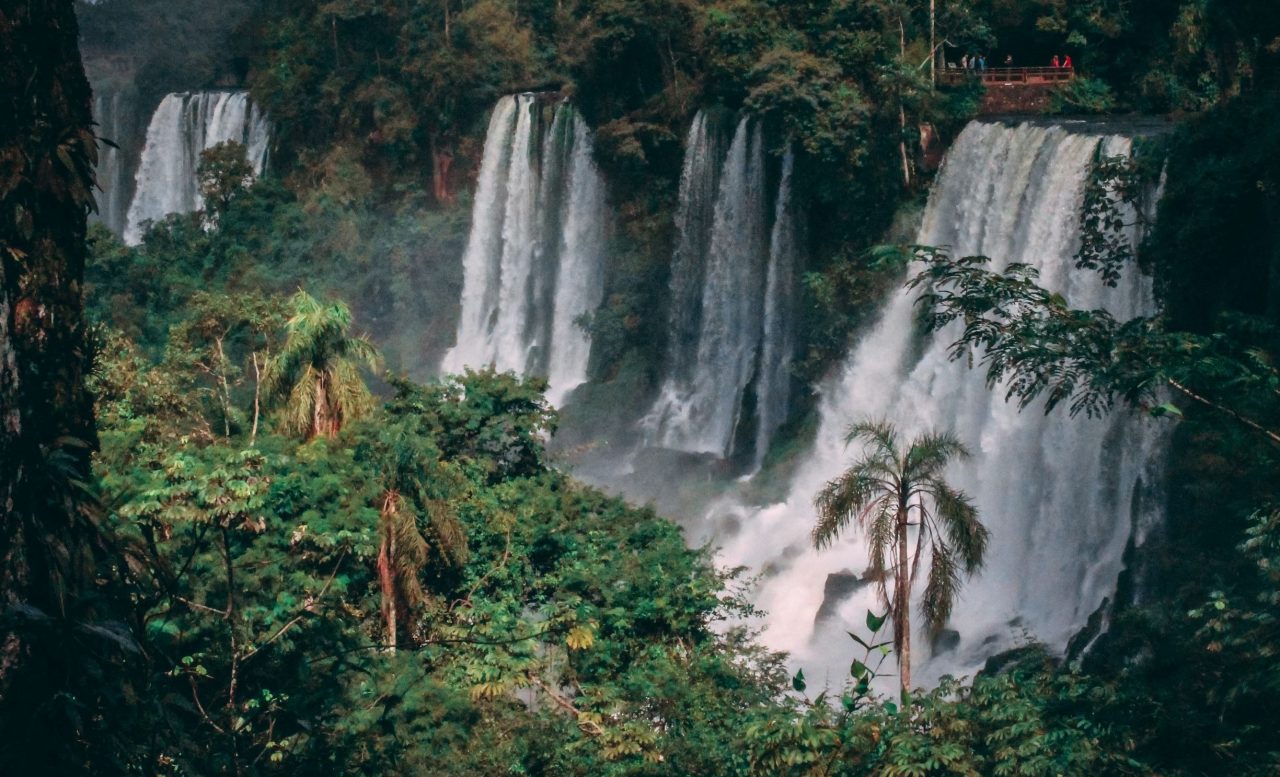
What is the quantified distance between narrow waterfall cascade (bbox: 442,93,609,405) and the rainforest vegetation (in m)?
0.96

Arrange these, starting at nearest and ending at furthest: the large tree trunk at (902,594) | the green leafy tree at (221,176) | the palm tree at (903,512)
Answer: the palm tree at (903,512)
the large tree trunk at (902,594)
the green leafy tree at (221,176)

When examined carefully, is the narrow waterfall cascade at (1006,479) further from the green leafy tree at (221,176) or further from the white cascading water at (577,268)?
the green leafy tree at (221,176)

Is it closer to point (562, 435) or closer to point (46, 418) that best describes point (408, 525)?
point (46, 418)

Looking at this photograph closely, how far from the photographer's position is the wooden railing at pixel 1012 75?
1004 inches

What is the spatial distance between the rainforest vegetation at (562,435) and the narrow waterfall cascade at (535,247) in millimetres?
964

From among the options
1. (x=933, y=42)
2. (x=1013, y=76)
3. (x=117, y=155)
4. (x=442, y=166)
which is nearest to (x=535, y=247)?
(x=442, y=166)

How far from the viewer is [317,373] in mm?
16062

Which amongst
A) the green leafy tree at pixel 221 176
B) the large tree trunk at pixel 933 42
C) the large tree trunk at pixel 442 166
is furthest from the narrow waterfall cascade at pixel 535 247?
the large tree trunk at pixel 933 42

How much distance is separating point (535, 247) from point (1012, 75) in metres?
12.7

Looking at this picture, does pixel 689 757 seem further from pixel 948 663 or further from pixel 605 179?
pixel 605 179

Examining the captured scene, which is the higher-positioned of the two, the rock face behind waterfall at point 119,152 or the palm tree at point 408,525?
the rock face behind waterfall at point 119,152

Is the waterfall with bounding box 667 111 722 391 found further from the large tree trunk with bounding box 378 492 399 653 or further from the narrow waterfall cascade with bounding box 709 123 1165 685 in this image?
the large tree trunk with bounding box 378 492 399 653

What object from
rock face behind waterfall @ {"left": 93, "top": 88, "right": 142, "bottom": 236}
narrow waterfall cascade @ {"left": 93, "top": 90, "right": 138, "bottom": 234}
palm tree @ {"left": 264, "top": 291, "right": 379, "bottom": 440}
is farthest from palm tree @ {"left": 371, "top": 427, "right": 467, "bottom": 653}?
narrow waterfall cascade @ {"left": 93, "top": 90, "right": 138, "bottom": 234}

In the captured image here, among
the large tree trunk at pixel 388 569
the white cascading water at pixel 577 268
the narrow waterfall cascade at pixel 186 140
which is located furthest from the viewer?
the narrow waterfall cascade at pixel 186 140
